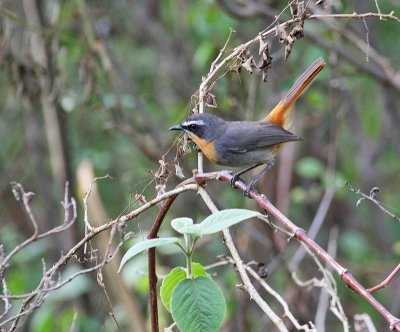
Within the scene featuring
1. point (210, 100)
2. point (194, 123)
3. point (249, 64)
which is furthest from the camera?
point (194, 123)

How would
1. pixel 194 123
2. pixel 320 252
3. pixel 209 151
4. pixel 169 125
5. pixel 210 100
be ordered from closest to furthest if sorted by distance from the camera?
pixel 320 252 → pixel 210 100 → pixel 194 123 → pixel 209 151 → pixel 169 125

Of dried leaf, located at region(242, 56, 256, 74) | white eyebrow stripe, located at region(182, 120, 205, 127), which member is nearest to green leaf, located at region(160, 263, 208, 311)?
dried leaf, located at region(242, 56, 256, 74)

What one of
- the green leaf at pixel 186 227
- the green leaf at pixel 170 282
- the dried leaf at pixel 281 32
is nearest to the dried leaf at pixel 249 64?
the dried leaf at pixel 281 32

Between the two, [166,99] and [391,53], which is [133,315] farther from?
[391,53]

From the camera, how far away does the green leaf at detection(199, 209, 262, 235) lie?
172 cm

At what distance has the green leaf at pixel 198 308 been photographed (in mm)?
1764

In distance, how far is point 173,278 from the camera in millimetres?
1921

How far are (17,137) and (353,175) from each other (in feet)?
10.9

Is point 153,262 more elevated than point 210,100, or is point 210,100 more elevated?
point 210,100

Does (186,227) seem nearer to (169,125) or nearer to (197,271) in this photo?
(197,271)

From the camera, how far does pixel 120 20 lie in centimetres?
702

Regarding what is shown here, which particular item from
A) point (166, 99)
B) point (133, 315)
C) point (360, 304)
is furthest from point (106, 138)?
point (360, 304)

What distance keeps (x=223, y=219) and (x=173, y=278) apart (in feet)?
0.86

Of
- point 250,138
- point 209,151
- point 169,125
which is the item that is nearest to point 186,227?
point 209,151
